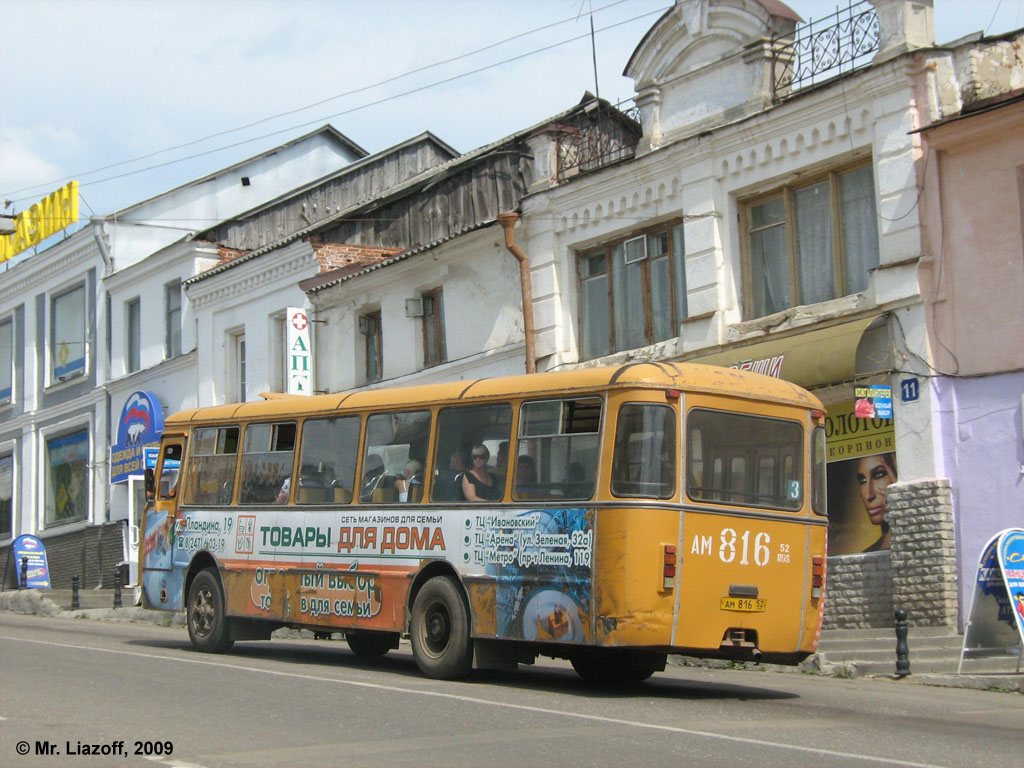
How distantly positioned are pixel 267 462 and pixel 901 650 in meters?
7.34

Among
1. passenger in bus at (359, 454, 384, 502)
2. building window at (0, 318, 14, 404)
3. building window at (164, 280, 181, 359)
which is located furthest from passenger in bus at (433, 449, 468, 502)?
building window at (0, 318, 14, 404)

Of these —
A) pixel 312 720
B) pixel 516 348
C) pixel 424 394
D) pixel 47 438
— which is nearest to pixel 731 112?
pixel 516 348

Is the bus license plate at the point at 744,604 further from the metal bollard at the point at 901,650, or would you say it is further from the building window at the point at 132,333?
the building window at the point at 132,333

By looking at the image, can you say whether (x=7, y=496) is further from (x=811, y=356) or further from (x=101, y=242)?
(x=811, y=356)

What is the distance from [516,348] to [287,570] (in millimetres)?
10334

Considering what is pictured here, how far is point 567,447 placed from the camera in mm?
12586

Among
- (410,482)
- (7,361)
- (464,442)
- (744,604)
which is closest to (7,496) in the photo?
(7,361)

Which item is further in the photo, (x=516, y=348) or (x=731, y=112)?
(x=516, y=348)

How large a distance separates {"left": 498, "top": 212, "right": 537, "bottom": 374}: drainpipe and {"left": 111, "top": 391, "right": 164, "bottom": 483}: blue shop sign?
538 inches

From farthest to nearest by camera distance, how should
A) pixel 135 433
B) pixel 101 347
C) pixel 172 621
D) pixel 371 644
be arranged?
pixel 101 347 → pixel 135 433 → pixel 172 621 → pixel 371 644

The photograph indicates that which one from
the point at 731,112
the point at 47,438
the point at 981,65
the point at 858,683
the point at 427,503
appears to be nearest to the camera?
the point at 427,503

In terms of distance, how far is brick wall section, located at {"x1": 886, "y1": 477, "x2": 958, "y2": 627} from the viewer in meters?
17.7

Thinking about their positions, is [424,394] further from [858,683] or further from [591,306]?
[591,306]

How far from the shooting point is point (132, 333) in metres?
38.4
